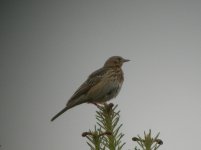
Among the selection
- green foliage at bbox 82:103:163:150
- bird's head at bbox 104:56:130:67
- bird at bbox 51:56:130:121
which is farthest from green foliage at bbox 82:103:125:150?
bird's head at bbox 104:56:130:67

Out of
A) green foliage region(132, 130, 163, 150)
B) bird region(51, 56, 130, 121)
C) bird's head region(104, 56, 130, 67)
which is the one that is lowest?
green foliage region(132, 130, 163, 150)

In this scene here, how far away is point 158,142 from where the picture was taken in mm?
3551

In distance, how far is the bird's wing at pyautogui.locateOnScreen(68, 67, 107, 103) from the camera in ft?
34.2

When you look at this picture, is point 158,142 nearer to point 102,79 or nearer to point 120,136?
point 120,136

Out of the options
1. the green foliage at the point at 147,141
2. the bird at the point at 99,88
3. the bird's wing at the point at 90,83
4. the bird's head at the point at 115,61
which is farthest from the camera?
the bird's head at the point at 115,61

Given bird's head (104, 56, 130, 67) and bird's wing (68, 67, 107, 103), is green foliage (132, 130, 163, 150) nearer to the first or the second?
bird's wing (68, 67, 107, 103)

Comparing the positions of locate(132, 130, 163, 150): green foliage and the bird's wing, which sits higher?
the bird's wing

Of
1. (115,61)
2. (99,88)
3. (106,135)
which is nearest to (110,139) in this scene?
(106,135)

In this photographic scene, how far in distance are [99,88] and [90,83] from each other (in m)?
0.53

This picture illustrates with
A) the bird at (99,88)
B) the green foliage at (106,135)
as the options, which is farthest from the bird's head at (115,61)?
the green foliage at (106,135)

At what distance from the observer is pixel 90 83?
10.9 m

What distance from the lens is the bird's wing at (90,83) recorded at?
1042 cm

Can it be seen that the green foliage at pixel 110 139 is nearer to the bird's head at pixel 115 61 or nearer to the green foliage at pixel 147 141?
the green foliage at pixel 147 141

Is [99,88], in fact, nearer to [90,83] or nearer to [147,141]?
[90,83]
